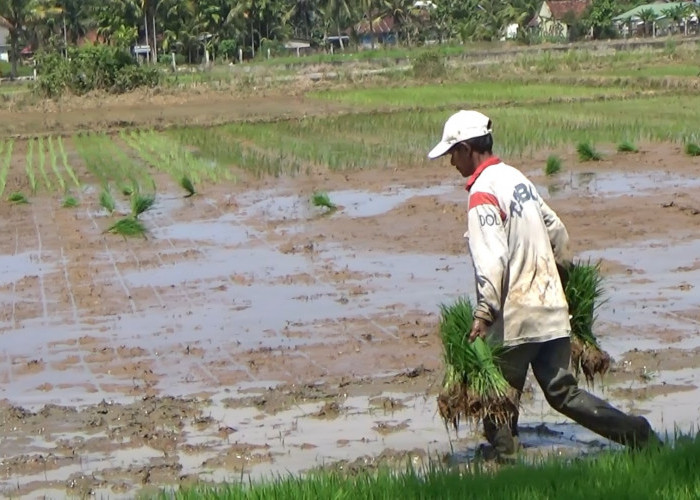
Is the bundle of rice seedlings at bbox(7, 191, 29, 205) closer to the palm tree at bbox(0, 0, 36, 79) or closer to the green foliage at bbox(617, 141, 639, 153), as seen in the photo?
the green foliage at bbox(617, 141, 639, 153)

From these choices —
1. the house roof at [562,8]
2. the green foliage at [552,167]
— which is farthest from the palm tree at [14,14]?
the green foliage at [552,167]

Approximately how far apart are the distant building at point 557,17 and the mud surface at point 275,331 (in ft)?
148

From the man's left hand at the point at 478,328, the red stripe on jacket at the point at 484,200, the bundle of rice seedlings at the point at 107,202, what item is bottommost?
the bundle of rice seedlings at the point at 107,202

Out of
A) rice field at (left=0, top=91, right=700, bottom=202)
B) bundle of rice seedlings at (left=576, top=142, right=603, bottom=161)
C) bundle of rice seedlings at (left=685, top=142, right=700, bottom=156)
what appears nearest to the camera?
bundle of rice seedlings at (left=685, top=142, right=700, bottom=156)

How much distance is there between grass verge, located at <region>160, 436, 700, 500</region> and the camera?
3.58 metres

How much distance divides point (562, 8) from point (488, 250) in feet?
208

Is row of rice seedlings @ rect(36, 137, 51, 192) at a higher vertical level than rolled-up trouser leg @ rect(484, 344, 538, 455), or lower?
lower

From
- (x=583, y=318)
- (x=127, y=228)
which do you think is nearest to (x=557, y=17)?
(x=127, y=228)

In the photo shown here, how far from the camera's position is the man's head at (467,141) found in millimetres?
4312

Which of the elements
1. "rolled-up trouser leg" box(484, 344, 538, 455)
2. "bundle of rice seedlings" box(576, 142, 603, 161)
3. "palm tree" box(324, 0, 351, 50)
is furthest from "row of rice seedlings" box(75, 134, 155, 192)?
"palm tree" box(324, 0, 351, 50)

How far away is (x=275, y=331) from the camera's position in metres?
7.43

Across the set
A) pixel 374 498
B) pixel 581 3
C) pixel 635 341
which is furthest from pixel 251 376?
pixel 581 3

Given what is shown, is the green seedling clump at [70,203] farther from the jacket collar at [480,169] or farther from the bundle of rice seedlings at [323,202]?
the jacket collar at [480,169]

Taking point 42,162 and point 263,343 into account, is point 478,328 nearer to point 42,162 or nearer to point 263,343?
point 263,343
